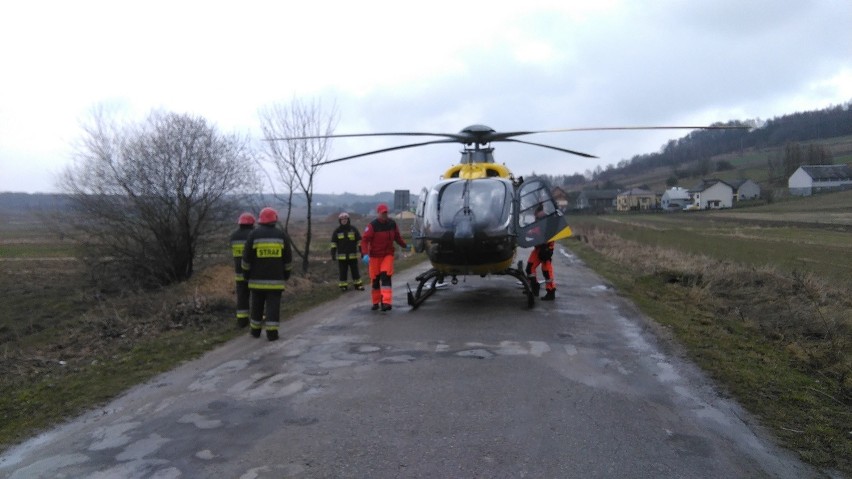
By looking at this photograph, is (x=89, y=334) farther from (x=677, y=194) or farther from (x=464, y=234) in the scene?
(x=677, y=194)

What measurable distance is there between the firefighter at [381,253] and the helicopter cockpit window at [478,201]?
100cm

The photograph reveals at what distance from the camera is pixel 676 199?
90938 mm

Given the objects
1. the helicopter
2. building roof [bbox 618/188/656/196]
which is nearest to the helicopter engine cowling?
the helicopter

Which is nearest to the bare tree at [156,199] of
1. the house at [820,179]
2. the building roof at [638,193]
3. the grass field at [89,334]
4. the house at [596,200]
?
the grass field at [89,334]

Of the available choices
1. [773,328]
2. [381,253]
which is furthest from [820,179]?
[381,253]

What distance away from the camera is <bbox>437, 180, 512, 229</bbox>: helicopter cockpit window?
31.8ft

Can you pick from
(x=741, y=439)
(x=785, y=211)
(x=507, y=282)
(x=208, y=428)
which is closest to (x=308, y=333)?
(x=208, y=428)

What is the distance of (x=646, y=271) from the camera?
1717 cm

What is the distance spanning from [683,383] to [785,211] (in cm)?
5009

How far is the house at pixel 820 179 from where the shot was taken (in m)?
48.9

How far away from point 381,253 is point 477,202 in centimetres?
190

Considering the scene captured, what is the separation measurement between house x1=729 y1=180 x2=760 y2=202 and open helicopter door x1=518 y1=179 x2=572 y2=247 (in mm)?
69393

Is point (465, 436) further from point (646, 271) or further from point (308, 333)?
point (646, 271)

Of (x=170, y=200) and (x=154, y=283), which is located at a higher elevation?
(x=170, y=200)
